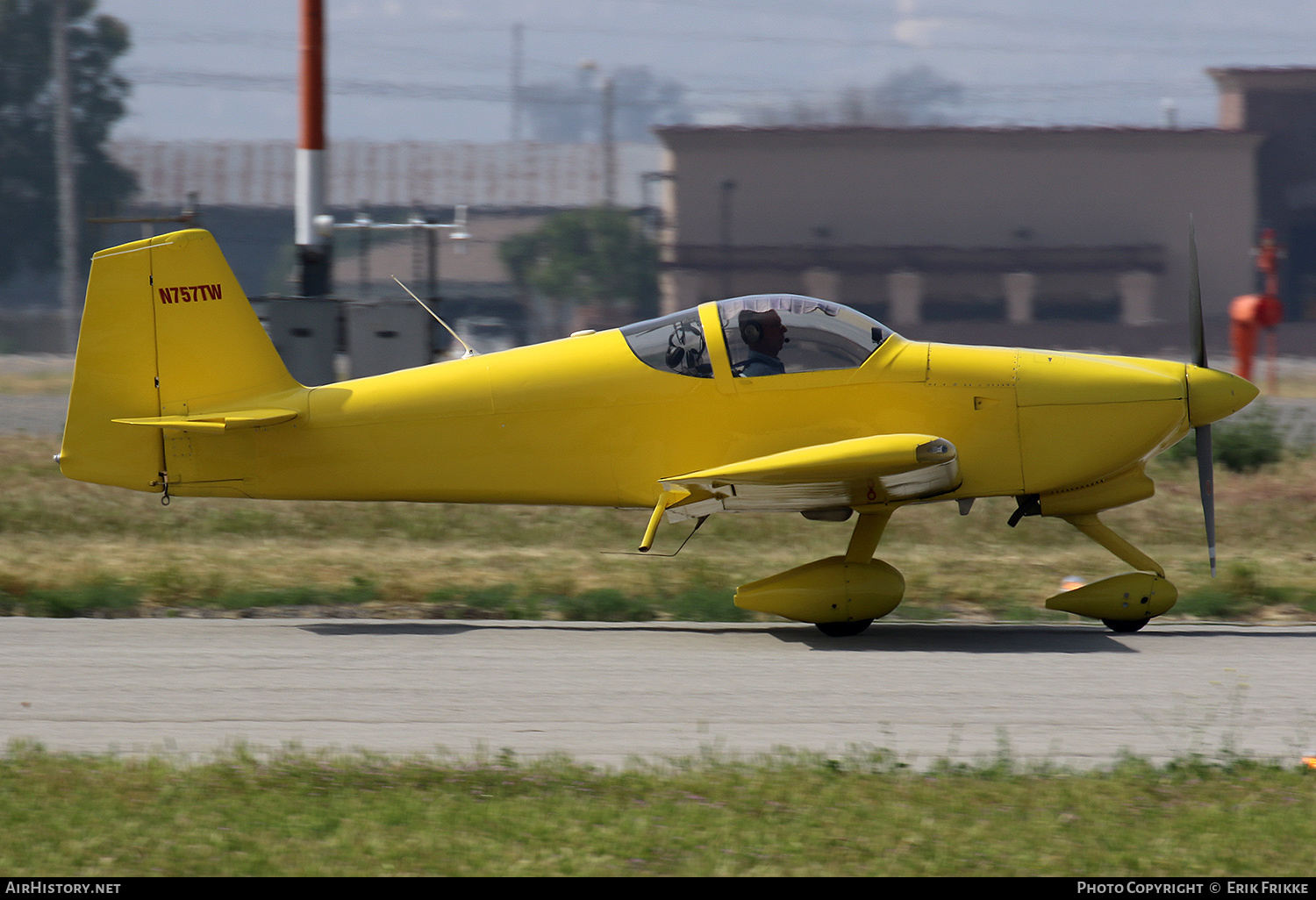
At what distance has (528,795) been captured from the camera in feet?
17.1

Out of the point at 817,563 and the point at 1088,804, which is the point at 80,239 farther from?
the point at 1088,804


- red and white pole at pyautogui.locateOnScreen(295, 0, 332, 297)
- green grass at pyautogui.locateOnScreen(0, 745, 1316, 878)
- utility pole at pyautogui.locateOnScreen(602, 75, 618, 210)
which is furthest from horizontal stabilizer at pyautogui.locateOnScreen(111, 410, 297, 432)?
utility pole at pyautogui.locateOnScreen(602, 75, 618, 210)

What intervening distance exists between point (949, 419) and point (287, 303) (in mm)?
9042

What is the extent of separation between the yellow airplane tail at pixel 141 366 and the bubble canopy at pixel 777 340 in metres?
2.82

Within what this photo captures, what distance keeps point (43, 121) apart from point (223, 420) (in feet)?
192

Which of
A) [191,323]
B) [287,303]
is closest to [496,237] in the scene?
[287,303]

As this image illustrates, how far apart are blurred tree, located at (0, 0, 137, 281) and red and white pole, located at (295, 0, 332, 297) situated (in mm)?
45566

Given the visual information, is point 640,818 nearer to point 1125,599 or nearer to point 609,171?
point 1125,599

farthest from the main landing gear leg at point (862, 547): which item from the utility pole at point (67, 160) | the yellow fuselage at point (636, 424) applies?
the utility pole at point (67, 160)

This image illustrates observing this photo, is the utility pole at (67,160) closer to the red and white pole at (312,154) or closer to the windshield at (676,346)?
the red and white pole at (312,154)

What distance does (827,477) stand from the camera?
8094 mm

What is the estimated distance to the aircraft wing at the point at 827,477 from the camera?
7.97 m

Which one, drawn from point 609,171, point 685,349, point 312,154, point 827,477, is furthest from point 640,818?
point 609,171

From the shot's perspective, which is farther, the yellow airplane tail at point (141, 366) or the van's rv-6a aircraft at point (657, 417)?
the yellow airplane tail at point (141, 366)
